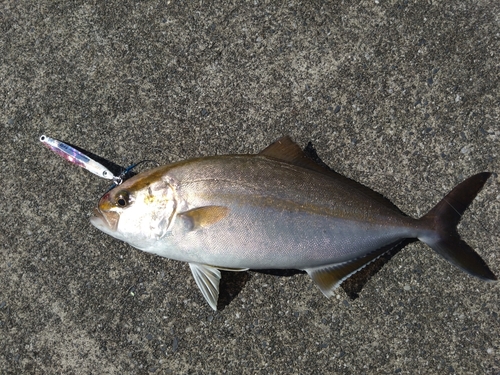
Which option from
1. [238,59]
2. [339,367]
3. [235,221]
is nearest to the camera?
[235,221]

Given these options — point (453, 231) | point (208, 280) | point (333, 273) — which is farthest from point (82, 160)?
point (453, 231)

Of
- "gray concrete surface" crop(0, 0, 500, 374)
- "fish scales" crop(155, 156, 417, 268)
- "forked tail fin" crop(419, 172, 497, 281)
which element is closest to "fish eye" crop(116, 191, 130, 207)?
"fish scales" crop(155, 156, 417, 268)

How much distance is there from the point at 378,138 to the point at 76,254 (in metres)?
1.94

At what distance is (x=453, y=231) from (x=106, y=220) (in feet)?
6.08

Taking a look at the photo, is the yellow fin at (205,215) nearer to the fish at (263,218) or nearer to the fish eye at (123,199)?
the fish at (263,218)

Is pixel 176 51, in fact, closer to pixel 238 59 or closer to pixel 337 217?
pixel 238 59

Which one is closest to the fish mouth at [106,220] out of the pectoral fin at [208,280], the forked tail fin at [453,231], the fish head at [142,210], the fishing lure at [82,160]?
the fish head at [142,210]

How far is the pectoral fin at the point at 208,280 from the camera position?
7.67 feet

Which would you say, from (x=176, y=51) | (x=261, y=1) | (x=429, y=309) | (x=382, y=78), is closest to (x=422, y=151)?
(x=382, y=78)

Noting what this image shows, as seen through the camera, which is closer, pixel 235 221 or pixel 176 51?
pixel 235 221

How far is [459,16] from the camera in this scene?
2557 mm

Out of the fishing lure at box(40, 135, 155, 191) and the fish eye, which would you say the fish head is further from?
the fishing lure at box(40, 135, 155, 191)

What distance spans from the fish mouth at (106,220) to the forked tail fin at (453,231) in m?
1.62

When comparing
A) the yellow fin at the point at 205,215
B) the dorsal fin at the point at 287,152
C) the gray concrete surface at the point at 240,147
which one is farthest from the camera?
the gray concrete surface at the point at 240,147
